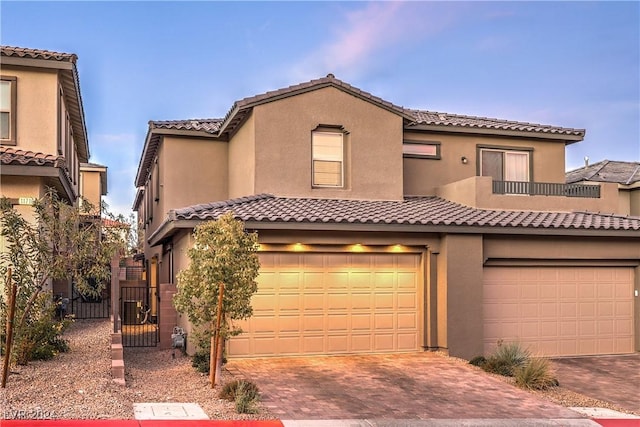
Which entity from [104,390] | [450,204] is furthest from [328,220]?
[104,390]

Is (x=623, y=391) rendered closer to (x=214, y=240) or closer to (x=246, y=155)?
(x=214, y=240)

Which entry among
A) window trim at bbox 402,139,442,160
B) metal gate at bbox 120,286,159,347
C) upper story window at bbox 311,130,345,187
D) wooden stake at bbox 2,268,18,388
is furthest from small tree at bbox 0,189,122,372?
window trim at bbox 402,139,442,160

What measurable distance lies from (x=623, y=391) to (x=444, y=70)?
1190 centimetres

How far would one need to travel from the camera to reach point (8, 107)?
1516 cm

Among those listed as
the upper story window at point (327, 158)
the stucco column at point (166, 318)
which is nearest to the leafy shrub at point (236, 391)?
the stucco column at point (166, 318)

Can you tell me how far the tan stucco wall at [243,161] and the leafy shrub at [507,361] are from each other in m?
7.40

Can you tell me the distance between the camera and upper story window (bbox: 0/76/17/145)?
1506cm

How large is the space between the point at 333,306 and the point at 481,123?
9157 mm

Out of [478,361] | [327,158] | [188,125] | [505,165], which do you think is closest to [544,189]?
[505,165]

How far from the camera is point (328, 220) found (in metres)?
14.5

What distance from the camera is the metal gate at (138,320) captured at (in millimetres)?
17484

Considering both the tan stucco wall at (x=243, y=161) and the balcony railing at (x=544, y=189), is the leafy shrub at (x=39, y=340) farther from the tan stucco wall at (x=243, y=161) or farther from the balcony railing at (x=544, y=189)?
the balcony railing at (x=544, y=189)

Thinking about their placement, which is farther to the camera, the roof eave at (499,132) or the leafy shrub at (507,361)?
the roof eave at (499,132)

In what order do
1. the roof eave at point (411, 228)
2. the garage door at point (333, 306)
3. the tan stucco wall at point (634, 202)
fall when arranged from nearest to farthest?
1. the roof eave at point (411, 228)
2. the garage door at point (333, 306)
3. the tan stucco wall at point (634, 202)
